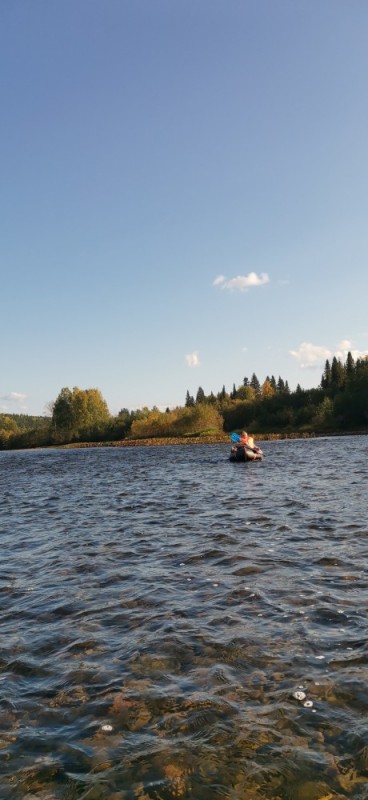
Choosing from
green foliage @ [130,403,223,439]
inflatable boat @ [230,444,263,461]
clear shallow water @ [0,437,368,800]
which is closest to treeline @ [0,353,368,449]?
green foliage @ [130,403,223,439]

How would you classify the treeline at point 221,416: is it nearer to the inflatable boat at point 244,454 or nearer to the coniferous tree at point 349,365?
the coniferous tree at point 349,365

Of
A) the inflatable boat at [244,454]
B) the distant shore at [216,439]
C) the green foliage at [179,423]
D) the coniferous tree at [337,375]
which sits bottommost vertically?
the inflatable boat at [244,454]

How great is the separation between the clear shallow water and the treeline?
102 metres

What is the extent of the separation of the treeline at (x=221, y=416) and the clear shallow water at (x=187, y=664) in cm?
10216

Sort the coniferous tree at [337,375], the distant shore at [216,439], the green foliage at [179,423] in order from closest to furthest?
the distant shore at [216,439], the green foliage at [179,423], the coniferous tree at [337,375]

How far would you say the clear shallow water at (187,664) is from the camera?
17.9ft

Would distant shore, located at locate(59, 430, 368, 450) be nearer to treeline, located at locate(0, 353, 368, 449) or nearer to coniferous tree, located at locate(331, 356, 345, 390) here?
treeline, located at locate(0, 353, 368, 449)

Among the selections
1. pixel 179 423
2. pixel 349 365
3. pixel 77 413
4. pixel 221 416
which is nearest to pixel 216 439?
pixel 179 423

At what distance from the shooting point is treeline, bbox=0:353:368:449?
408ft

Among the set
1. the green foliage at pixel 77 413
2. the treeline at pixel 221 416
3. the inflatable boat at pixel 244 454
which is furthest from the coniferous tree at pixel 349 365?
the inflatable boat at pixel 244 454

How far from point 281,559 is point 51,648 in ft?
21.2

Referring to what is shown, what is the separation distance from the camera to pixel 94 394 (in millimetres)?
159750

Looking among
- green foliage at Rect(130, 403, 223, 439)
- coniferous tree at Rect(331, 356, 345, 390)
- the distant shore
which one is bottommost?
the distant shore

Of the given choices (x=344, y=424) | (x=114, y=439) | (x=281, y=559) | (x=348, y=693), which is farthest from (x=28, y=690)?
(x=114, y=439)
